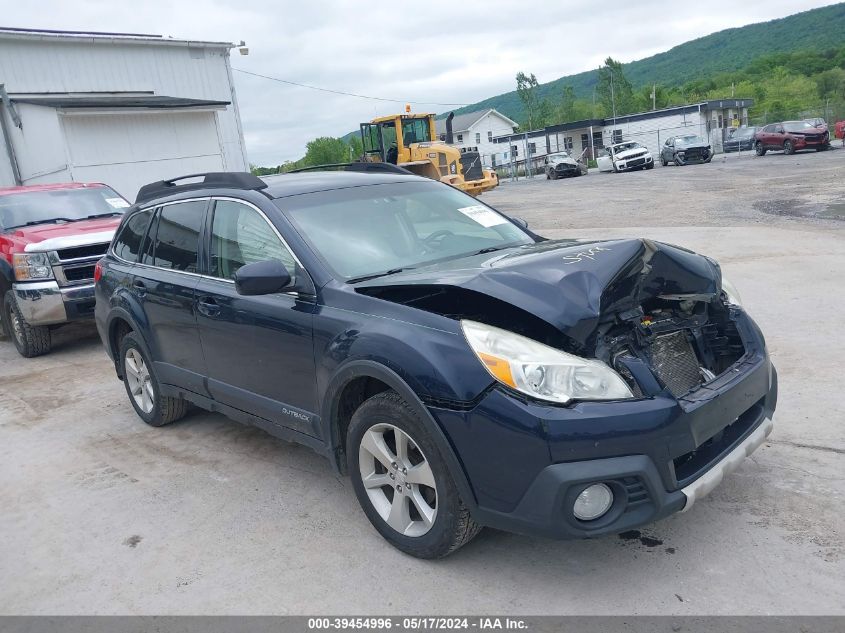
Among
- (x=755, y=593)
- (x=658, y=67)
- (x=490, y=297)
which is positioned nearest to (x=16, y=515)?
(x=490, y=297)

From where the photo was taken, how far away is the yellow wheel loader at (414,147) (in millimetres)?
22594

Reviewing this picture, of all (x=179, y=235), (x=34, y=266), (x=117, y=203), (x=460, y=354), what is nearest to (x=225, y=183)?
(x=179, y=235)

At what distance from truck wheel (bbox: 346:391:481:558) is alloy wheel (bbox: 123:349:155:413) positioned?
2618 mm

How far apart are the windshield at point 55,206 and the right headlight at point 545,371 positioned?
25.9ft

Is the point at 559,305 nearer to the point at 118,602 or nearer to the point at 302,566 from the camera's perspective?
the point at 302,566

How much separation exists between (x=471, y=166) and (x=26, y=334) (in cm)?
1875

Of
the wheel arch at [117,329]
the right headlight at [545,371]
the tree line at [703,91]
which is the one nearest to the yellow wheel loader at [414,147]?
the wheel arch at [117,329]

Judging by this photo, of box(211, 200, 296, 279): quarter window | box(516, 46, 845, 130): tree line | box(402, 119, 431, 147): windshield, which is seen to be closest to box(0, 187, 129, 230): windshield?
box(211, 200, 296, 279): quarter window

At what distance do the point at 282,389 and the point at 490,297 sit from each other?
4.70ft

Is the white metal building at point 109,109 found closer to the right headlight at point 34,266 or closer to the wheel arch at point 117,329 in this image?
the right headlight at point 34,266

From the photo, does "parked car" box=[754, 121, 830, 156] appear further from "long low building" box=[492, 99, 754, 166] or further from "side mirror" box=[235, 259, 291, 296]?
"side mirror" box=[235, 259, 291, 296]

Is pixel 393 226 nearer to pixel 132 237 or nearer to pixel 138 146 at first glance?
pixel 132 237

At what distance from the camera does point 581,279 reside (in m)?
3.04

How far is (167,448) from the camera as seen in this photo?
5.09 metres
